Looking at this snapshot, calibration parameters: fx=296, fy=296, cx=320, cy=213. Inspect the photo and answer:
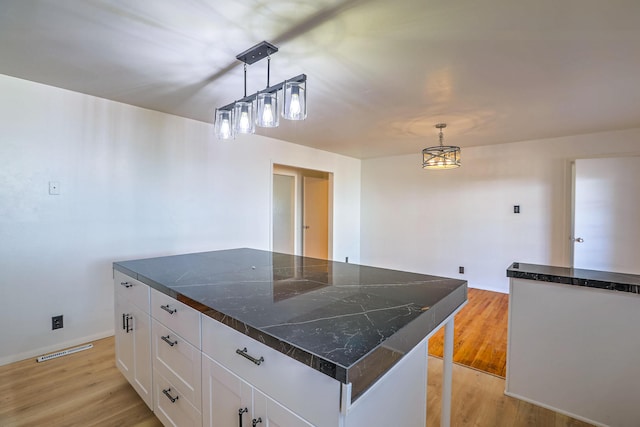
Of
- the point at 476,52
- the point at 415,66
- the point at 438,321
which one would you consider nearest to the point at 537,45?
the point at 476,52

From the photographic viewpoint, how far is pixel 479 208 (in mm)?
4602

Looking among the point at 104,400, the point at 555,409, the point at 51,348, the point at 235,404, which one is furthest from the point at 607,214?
the point at 51,348

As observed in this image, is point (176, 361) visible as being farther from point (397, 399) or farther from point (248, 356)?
point (397, 399)

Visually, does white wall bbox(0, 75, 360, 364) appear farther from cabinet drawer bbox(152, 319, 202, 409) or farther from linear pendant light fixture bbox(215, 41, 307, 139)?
cabinet drawer bbox(152, 319, 202, 409)

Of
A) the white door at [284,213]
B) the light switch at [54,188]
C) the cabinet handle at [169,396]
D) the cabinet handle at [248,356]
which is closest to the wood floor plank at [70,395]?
the cabinet handle at [169,396]

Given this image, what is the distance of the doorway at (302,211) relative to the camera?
545 cm

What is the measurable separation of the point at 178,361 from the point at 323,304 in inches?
31.1

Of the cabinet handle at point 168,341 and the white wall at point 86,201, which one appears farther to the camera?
the white wall at point 86,201

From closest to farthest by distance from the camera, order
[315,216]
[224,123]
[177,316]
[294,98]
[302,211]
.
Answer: [177,316]
[294,98]
[224,123]
[315,216]
[302,211]

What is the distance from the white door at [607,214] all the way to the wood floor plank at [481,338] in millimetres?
1197

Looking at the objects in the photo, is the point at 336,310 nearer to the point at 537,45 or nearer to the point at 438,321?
the point at 438,321

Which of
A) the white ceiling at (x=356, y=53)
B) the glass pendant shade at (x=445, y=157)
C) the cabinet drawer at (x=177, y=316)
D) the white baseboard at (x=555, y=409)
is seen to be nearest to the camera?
the cabinet drawer at (x=177, y=316)

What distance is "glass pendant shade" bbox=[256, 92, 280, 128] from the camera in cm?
174

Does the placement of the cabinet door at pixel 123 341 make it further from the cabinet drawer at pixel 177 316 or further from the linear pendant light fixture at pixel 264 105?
the linear pendant light fixture at pixel 264 105
